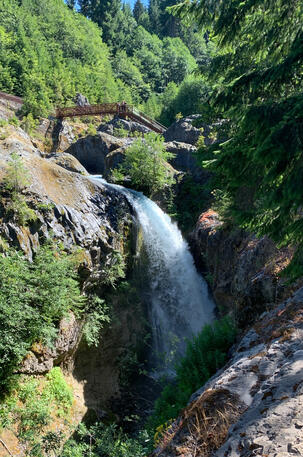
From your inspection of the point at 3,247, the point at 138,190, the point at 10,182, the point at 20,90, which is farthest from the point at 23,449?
the point at 20,90

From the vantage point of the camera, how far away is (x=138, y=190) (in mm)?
18797

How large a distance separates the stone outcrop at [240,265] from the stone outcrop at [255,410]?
2526mm

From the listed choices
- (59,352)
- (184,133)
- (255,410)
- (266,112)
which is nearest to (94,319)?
(59,352)

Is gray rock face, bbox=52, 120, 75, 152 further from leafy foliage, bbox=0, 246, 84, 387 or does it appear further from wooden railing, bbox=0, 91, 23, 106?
Answer: leafy foliage, bbox=0, 246, 84, 387

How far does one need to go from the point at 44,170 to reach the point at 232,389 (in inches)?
444

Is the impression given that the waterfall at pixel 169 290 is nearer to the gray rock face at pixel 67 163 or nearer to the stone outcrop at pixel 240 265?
the stone outcrop at pixel 240 265

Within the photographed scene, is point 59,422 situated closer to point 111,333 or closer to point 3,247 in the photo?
point 111,333

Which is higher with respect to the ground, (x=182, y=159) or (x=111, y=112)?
(x=111, y=112)

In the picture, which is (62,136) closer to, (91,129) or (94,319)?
(91,129)

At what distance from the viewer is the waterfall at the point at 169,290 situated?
42.8 ft

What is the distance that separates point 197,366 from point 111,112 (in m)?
30.3

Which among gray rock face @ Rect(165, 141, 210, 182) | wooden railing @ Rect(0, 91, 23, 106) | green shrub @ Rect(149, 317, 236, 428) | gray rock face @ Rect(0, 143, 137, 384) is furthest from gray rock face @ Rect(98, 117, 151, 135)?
green shrub @ Rect(149, 317, 236, 428)

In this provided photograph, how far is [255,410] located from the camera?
278cm

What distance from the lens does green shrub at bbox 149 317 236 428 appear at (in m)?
6.24
